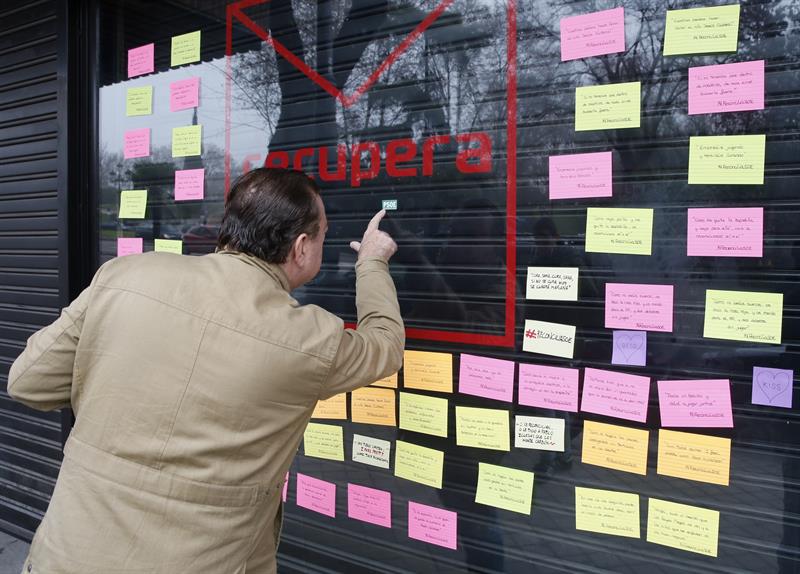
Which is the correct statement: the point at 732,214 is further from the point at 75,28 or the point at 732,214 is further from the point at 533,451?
the point at 75,28

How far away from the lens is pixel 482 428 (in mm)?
2283

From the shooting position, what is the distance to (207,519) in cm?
139

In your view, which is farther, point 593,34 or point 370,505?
point 370,505

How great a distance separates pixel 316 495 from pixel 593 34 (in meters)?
2.23

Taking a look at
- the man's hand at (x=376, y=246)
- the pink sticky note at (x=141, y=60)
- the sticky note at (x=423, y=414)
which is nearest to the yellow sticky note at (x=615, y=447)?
the sticky note at (x=423, y=414)

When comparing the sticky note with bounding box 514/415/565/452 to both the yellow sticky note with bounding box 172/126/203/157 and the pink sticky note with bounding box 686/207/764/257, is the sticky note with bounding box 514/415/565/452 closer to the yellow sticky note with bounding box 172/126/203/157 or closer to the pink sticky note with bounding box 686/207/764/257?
the pink sticky note with bounding box 686/207/764/257

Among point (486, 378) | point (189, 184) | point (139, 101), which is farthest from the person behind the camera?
point (139, 101)

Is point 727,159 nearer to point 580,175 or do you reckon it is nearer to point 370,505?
point 580,175

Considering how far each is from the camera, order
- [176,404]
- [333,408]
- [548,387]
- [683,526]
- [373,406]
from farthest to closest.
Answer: [333,408], [373,406], [548,387], [683,526], [176,404]

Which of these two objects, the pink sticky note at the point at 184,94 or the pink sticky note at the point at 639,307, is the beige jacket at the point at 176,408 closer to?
the pink sticky note at the point at 639,307

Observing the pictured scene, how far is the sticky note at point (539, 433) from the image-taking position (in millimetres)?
2141

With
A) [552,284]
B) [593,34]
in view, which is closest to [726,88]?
[593,34]

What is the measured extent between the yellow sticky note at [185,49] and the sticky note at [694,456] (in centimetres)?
278

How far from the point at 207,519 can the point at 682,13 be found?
2.05 m
